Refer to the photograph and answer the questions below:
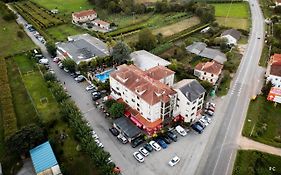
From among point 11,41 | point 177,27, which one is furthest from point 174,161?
point 11,41

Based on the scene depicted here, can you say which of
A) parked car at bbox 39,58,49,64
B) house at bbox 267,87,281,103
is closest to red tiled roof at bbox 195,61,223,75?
house at bbox 267,87,281,103

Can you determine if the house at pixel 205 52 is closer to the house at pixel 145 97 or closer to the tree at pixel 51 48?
the house at pixel 145 97

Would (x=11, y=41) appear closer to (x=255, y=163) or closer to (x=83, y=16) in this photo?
(x=83, y=16)

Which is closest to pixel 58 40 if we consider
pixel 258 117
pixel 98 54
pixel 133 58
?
pixel 98 54

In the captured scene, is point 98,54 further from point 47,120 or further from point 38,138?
point 38,138

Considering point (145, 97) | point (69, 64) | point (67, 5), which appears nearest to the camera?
point (145, 97)

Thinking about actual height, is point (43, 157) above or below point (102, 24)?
below
